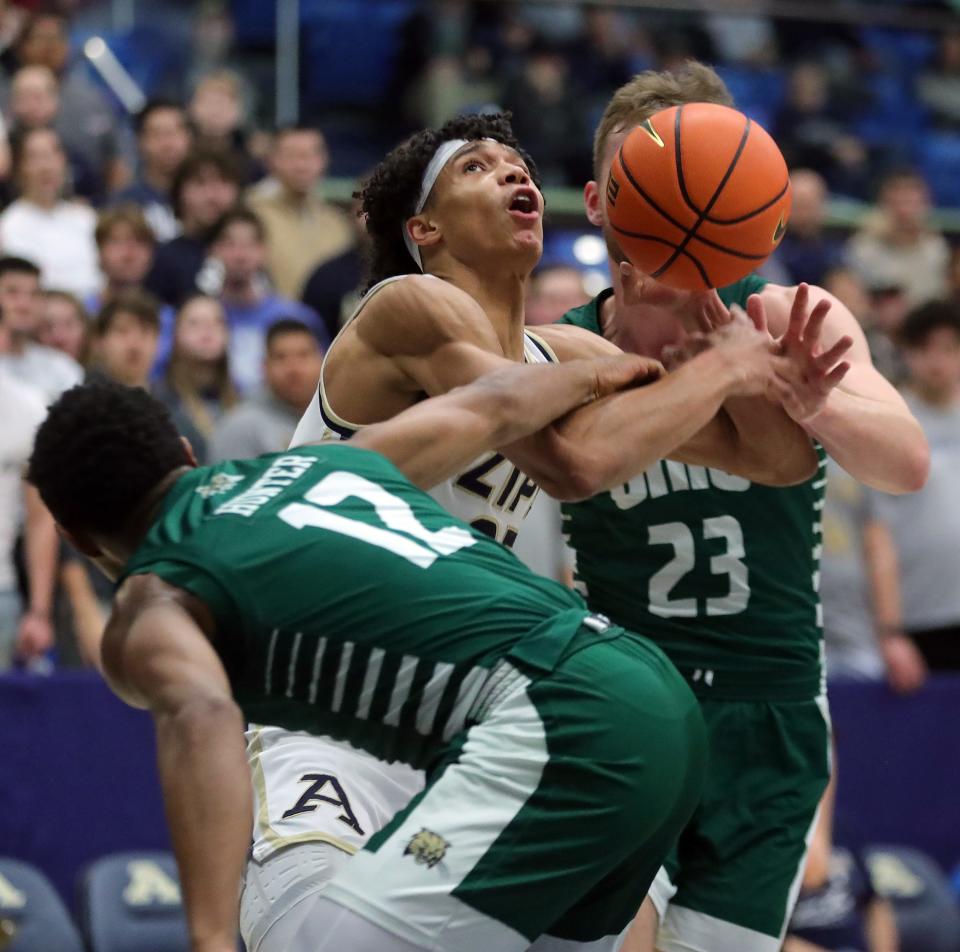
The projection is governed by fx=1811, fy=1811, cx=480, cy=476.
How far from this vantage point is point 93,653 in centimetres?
821

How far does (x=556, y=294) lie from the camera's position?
31.3ft

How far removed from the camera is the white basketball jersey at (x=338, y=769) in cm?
429

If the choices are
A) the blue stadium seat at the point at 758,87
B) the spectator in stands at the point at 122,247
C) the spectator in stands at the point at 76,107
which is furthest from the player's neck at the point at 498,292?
the blue stadium seat at the point at 758,87

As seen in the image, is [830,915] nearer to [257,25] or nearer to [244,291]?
[244,291]

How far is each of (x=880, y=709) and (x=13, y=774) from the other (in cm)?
425

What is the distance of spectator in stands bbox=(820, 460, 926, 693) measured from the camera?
9156 mm

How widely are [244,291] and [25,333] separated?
1.48m

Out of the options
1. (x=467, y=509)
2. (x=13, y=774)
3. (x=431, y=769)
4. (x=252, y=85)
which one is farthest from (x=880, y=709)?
(x=252, y=85)

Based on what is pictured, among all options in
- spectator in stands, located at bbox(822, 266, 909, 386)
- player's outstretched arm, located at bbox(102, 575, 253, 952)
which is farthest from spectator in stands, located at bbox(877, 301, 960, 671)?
player's outstretched arm, located at bbox(102, 575, 253, 952)

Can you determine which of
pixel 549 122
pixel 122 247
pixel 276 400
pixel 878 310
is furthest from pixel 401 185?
pixel 549 122

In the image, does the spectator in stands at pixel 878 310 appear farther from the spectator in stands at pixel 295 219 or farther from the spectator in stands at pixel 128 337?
the spectator in stands at pixel 128 337

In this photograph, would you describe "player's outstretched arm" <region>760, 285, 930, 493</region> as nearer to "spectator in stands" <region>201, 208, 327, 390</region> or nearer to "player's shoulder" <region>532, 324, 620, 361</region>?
"player's shoulder" <region>532, 324, 620, 361</region>

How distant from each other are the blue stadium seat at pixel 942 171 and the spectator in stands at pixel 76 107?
24.7ft

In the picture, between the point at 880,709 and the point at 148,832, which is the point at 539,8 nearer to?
the point at 880,709
